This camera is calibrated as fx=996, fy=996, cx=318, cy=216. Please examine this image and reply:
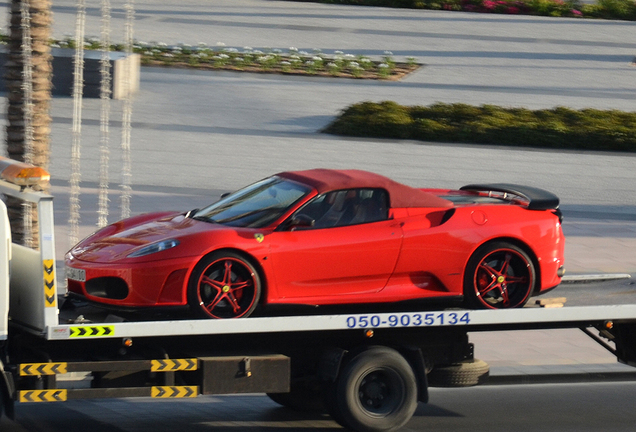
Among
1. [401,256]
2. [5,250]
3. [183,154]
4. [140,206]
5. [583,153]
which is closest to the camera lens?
[5,250]

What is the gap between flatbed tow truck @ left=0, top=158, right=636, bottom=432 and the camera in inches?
264

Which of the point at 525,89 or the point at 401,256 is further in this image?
the point at 525,89

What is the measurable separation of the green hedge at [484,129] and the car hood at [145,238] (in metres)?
13.9

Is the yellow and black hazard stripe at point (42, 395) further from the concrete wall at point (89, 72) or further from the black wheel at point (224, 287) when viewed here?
the concrete wall at point (89, 72)

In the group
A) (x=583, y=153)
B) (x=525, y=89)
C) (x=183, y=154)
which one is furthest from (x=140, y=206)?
(x=525, y=89)

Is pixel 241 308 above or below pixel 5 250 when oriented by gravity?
below

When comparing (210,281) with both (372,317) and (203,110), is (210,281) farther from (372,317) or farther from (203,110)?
(203,110)

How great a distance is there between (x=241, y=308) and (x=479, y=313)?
1808 millimetres

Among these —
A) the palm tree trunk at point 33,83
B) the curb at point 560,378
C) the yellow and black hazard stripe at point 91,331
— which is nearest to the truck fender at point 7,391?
the yellow and black hazard stripe at point 91,331

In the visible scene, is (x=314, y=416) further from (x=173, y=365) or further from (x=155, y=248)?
(x=155, y=248)

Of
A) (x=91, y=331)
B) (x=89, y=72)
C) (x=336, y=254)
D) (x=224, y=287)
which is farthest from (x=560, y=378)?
(x=89, y=72)

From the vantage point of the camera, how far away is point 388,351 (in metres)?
7.74

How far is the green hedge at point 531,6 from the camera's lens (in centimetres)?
3756

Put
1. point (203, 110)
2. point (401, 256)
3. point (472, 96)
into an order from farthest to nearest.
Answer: point (472, 96) → point (203, 110) → point (401, 256)
